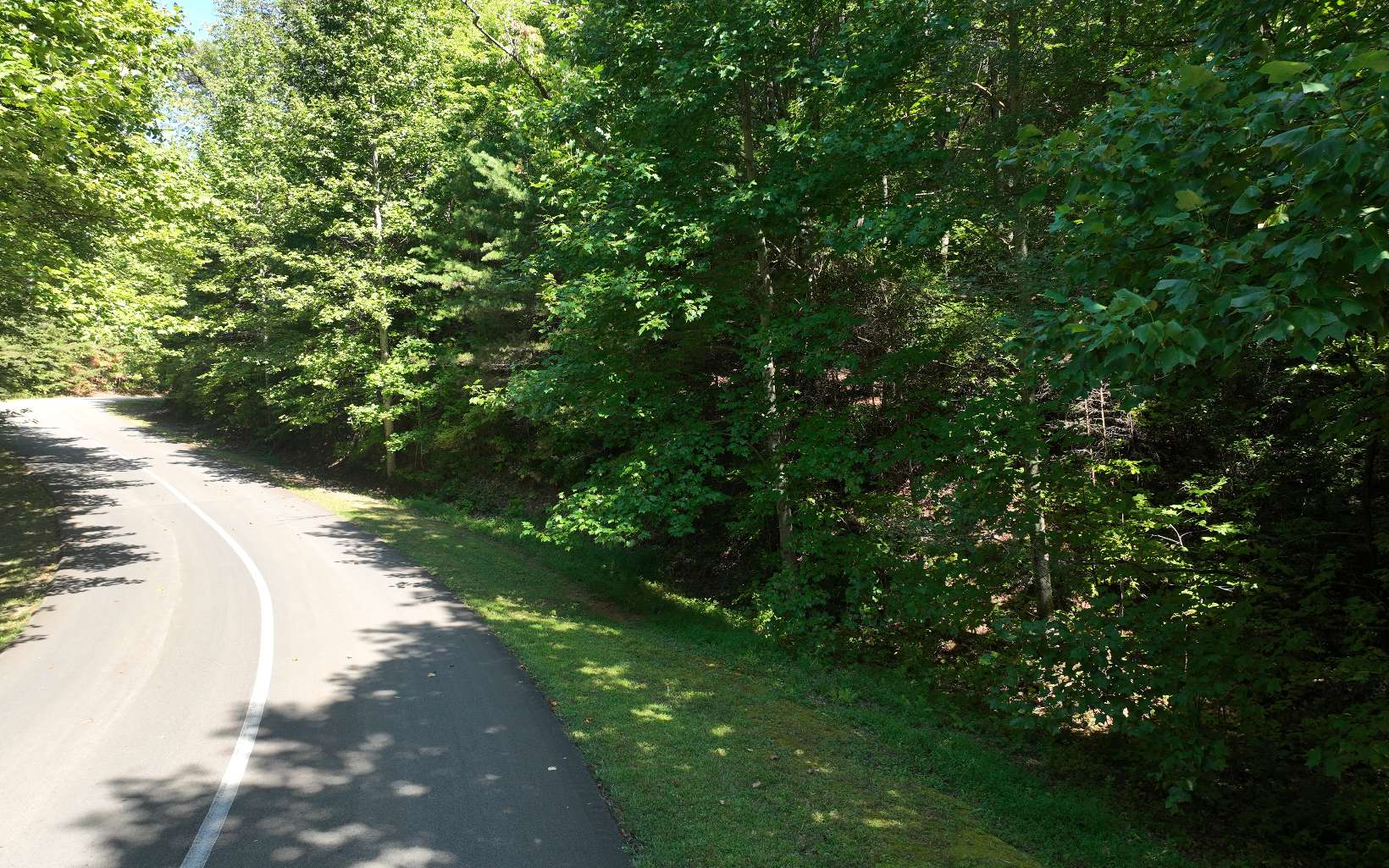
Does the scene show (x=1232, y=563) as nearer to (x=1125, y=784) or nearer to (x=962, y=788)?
(x=1125, y=784)

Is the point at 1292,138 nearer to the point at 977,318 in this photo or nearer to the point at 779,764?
the point at 779,764

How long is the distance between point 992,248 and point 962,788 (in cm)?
796

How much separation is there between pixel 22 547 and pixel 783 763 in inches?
627

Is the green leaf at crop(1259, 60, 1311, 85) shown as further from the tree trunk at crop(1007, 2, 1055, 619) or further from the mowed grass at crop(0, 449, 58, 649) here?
the mowed grass at crop(0, 449, 58, 649)

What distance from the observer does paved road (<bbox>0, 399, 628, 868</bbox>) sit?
14.9 ft

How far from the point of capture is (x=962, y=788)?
571 cm

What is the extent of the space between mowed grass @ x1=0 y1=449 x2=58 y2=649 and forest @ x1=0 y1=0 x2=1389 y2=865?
426cm

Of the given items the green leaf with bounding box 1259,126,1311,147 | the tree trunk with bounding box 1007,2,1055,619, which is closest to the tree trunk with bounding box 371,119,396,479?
the tree trunk with bounding box 1007,2,1055,619

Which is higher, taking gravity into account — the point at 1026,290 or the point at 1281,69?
the point at 1026,290

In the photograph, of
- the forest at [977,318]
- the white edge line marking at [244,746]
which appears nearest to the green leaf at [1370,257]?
the forest at [977,318]

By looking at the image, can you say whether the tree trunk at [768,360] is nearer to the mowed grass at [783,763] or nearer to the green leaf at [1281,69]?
the mowed grass at [783,763]

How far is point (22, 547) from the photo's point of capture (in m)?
13.5

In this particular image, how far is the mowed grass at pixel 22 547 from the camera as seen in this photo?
9.80 metres

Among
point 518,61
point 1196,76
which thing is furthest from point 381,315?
point 1196,76
